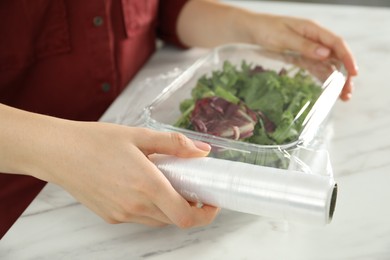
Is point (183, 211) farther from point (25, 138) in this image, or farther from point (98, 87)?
point (98, 87)

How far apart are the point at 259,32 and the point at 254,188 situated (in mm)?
526

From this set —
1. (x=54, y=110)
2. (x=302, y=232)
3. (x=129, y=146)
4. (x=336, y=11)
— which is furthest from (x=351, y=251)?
(x=336, y=11)

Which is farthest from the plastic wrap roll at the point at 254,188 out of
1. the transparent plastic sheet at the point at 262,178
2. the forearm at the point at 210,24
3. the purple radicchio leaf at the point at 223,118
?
the forearm at the point at 210,24

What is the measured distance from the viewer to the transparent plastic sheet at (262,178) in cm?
66

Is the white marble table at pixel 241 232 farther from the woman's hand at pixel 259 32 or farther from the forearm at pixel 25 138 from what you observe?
the woman's hand at pixel 259 32

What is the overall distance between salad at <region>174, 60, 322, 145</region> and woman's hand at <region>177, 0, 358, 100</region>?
0.07 metres

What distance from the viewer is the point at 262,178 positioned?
67cm

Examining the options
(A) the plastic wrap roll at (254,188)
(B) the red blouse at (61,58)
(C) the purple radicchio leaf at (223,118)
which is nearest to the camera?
(A) the plastic wrap roll at (254,188)

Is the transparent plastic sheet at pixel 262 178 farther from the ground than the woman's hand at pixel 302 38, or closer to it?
farther from the ground

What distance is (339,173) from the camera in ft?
2.84

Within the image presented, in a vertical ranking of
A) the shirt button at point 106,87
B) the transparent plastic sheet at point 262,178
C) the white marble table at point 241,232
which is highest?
the transparent plastic sheet at point 262,178

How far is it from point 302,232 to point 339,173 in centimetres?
15

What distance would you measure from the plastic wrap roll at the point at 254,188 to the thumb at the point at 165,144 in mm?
11

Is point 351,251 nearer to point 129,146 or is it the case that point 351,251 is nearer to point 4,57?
point 129,146
